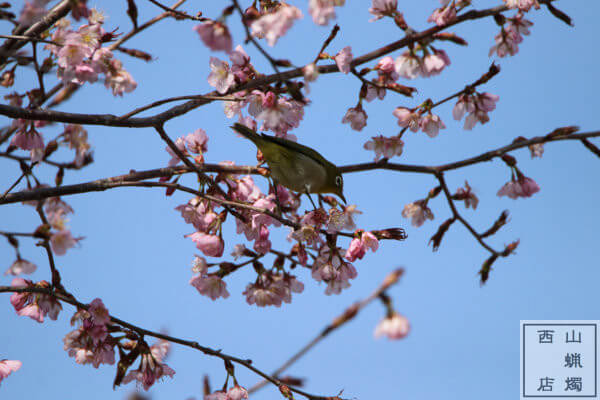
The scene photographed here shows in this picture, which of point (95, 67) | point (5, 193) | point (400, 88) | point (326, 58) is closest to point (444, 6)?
point (400, 88)

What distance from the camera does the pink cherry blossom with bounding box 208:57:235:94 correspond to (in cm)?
338

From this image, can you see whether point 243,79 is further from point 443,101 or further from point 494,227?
point 494,227

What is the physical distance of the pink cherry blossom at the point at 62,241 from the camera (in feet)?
8.53

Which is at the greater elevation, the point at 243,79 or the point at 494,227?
the point at 243,79

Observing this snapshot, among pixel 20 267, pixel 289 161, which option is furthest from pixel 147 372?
pixel 289 161

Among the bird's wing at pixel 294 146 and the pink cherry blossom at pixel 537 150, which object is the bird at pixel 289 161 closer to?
the bird's wing at pixel 294 146

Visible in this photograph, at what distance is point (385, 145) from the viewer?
12.9 ft

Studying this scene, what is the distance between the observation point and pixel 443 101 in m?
3.67

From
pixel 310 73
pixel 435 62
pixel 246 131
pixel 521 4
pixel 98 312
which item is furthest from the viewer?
pixel 246 131

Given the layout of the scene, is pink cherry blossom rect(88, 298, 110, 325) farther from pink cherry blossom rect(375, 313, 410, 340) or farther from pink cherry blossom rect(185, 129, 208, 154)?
pink cherry blossom rect(375, 313, 410, 340)

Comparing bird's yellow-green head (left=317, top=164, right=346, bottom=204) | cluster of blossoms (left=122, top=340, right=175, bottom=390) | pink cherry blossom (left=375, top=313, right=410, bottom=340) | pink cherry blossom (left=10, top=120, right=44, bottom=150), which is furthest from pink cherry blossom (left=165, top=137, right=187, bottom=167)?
pink cherry blossom (left=375, top=313, right=410, bottom=340)

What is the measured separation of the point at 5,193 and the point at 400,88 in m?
2.57

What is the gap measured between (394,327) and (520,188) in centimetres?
219

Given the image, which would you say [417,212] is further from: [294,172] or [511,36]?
[511,36]
